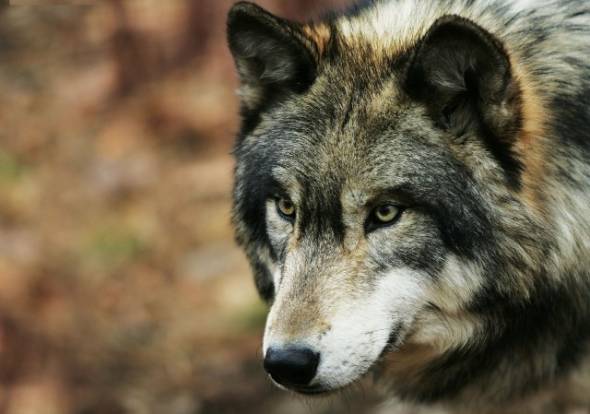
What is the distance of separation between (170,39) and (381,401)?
15.1ft

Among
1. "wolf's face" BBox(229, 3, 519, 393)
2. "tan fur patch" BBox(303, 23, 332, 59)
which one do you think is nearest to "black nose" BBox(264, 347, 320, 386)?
"wolf's face" BBox(229, 3, 519, 393)

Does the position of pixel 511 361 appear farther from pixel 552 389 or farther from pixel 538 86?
pixel 538 86

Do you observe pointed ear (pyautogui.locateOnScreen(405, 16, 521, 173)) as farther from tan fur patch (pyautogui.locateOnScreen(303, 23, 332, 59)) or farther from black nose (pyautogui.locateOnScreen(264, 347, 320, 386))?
black nose (pyautogui.locateOnScreen(264, 347, 320, 386))

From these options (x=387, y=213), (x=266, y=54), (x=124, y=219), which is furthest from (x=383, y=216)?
(x=124, y=219)

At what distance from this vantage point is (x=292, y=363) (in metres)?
3.46

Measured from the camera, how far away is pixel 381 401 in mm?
6355

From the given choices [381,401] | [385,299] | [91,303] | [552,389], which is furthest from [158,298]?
[385,299]

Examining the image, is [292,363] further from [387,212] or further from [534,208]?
[534,208]

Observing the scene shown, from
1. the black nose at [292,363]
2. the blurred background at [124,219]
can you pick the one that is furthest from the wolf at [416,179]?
the blurred background at [124,219]

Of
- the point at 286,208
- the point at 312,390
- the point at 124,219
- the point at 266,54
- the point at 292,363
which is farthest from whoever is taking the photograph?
the point at 124,219

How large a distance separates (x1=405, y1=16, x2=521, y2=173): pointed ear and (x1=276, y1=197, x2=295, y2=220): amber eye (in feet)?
2.27

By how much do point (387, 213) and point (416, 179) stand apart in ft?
0.59

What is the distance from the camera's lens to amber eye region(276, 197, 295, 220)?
3.94 metres

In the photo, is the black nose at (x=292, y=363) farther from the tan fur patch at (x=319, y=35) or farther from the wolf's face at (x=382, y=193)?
the tan fur patch at (x=319, y=35)
